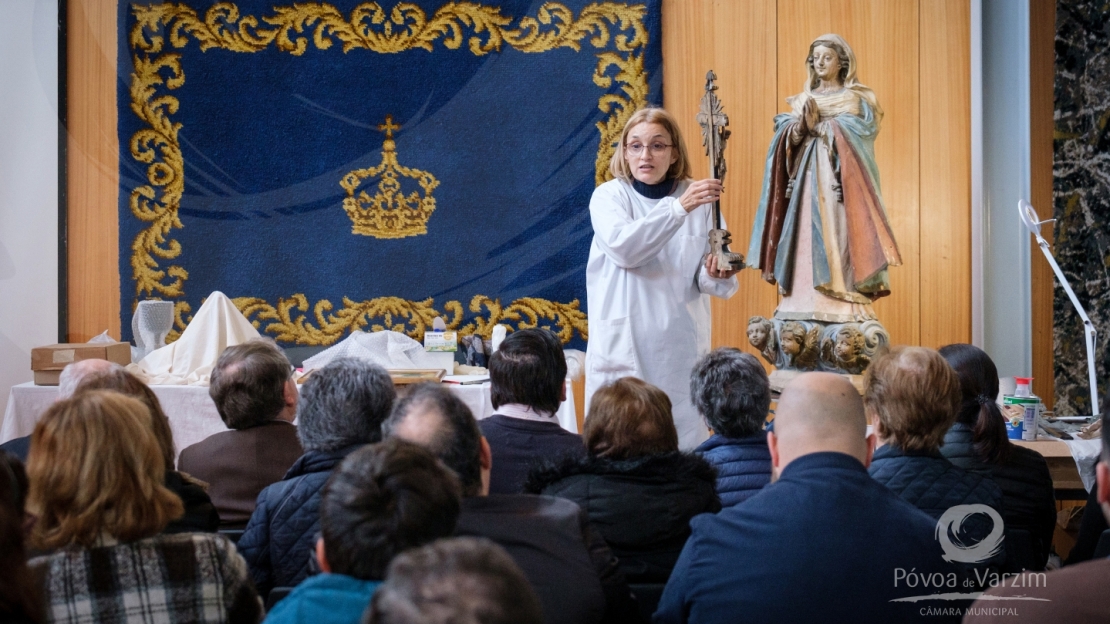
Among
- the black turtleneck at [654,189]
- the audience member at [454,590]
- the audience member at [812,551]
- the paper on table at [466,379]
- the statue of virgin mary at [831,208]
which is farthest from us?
the paper on table at [466,379]

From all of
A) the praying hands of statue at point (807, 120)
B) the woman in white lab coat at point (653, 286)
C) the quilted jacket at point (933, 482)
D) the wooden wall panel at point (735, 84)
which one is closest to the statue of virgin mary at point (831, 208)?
the praying hands of statue at point (807, 120)

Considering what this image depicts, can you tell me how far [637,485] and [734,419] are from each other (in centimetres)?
42

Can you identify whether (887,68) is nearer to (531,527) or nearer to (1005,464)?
(1005,464)

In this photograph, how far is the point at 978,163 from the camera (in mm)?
3891

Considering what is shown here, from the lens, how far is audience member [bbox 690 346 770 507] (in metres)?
1.96

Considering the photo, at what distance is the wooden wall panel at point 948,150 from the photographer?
156 inches

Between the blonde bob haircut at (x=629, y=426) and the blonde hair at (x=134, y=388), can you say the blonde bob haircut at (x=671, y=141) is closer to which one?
the blonde bob haircut at (x=629, y=426)

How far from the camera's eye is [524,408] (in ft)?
7.11

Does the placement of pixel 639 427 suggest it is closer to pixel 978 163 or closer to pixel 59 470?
pixel 59 470

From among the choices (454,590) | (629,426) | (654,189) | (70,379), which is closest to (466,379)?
(654,189)

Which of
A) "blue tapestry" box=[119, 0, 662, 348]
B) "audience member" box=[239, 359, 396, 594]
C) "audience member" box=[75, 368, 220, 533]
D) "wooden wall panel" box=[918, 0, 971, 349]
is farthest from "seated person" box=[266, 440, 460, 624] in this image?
"wooden wall panel" box=[918, 0, 971, 349]

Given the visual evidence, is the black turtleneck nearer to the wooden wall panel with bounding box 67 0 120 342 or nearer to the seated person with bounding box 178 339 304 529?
the seated person with bounding box 178 339 304 529

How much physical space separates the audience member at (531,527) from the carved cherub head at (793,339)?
5.82 ft

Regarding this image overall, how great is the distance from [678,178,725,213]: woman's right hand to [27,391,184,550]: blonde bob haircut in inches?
74.3
